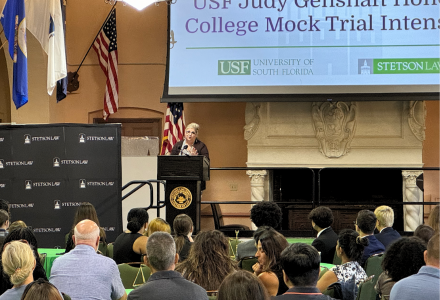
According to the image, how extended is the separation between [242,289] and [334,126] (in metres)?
7.61

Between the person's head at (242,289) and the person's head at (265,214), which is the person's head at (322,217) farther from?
the person's head at (242,289)

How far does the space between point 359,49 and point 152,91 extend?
12.0ft

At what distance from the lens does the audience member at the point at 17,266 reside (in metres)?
3.21

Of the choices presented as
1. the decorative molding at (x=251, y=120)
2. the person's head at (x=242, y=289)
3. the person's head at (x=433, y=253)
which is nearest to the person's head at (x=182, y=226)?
the person's head at (x=433, y=253)

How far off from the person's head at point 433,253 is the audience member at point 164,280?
111 centimetres

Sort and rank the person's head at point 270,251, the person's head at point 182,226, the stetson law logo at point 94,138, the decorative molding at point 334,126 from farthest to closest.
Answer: the decorative molding at point 334,126 < the stetson law logo at point 94,138 < the person's head at point 182,226 < the person's head at point 270,251

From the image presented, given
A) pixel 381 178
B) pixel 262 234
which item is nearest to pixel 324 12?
pixel 381 178

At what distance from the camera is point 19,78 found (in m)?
8.29

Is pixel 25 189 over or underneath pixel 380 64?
underneath

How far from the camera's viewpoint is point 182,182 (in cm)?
698

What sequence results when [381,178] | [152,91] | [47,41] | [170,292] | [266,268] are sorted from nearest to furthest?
[170,292]
[266,268]
[47,41]
[381,178]
[152,91]

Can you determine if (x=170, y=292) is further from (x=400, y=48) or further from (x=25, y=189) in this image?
(x=400, y=48)

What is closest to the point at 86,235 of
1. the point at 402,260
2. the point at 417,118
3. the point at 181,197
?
the point at 402,260

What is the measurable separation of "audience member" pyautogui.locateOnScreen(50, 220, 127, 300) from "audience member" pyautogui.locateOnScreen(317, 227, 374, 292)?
1239 mm
